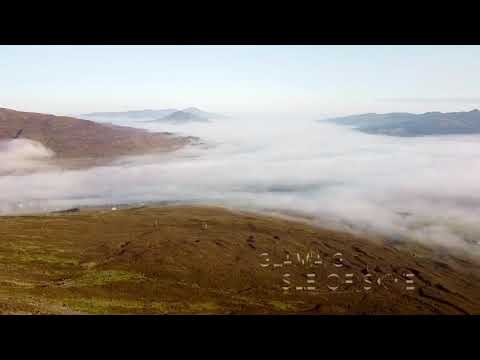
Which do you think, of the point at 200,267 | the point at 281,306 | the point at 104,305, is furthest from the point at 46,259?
the point at 281,306

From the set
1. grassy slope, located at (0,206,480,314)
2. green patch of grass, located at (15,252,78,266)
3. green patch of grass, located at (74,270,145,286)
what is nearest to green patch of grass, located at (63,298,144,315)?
grassy slope, located at (0,206,480,314)

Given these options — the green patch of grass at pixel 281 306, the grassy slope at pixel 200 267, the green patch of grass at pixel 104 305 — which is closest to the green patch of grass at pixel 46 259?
the grassy slope at pixel 200 267

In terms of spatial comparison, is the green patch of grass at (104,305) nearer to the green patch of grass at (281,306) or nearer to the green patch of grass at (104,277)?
the green patch of grass at (104,277)

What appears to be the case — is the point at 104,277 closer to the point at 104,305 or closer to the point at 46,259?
the point at 46,259

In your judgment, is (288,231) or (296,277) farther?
(288,231)

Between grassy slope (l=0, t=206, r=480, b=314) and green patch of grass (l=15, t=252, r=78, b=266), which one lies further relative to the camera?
green patch of grass (l=15, t=252, r=78, b=266)

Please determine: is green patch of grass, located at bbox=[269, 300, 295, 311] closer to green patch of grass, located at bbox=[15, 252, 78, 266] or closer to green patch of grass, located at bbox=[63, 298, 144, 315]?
green patch of grass, located at bbox=[63, 298, 144, 315]
